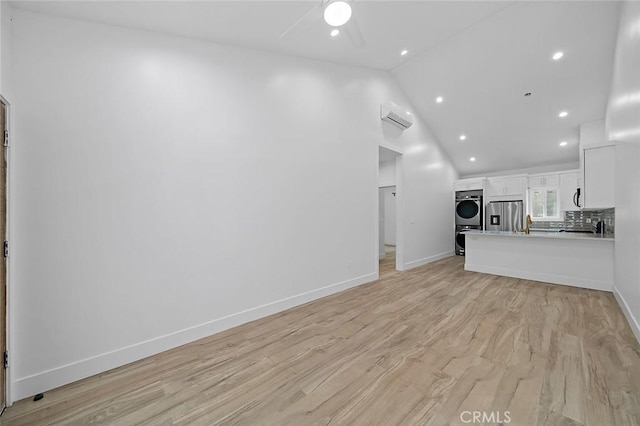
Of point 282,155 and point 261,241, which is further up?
point 282,155

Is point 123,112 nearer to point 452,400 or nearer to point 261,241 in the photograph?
point 261,241

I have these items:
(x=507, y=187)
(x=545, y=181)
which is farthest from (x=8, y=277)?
(x=545, y=181)

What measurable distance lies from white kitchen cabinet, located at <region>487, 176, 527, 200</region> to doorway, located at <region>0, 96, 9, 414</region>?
8498 mm

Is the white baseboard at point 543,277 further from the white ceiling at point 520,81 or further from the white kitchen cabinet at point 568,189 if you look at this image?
the white ceiling at point 520,81

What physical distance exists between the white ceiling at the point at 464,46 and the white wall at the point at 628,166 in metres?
0.86

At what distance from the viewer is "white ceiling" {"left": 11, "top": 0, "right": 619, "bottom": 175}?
2.23 meters

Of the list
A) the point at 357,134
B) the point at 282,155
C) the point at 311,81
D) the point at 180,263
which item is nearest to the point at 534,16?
the point at 357,134

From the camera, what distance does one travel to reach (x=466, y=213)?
6.98 metres

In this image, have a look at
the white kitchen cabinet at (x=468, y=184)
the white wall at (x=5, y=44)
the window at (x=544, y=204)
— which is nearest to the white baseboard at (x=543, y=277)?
the white kitchen cabinet at (x=468, y=184)

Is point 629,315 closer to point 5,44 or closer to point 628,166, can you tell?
point 628,166

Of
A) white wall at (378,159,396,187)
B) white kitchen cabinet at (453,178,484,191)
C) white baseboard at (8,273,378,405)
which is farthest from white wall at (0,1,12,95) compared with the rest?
white kitchen cabinet at (453,178,484,191)

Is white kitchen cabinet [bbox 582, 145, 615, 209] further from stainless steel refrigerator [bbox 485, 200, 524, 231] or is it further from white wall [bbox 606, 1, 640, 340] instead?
stainless steel refrigerator [bbox 485, 200, 524, 231]

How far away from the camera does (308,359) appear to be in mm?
2076

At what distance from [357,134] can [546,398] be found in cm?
362
